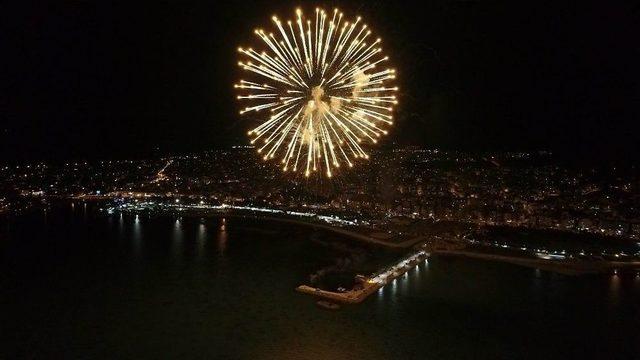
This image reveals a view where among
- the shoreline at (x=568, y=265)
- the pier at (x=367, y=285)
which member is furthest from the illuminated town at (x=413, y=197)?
the pier at (x=367, y=285)

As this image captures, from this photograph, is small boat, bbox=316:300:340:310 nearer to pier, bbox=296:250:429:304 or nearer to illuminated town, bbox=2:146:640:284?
pier, bbox=296:250:429:304

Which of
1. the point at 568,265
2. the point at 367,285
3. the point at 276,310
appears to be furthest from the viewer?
the point at 568,265

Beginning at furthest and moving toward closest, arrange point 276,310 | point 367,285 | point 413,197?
point 413,197
point 367,285
point 276,310

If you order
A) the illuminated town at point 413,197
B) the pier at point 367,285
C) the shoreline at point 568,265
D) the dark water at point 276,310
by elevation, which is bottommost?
the dark water at point 276,310

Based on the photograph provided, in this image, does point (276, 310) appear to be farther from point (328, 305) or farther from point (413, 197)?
point (413, 197)

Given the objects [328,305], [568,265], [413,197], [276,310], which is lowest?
[276,310]

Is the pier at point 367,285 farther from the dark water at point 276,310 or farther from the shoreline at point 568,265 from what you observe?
the shoreline at point 568,265

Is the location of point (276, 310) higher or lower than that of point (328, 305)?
lower

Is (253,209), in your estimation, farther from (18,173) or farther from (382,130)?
(382,130)

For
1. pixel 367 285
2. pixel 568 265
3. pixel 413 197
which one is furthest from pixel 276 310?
pixel 413 197

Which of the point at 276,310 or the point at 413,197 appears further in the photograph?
the point at 413,197
